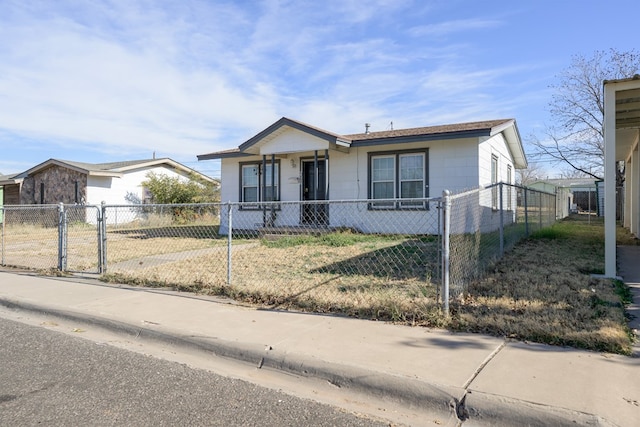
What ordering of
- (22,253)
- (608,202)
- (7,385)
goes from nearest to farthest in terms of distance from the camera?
1. (7,385)
2. (608,202)
3. (22,253)

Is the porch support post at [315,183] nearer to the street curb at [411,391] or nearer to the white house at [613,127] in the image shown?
the white house at [613,127]

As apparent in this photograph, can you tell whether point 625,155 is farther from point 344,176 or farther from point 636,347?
point 636,347

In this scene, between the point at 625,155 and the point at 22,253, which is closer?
the point at 22,253

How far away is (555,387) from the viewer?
3.26 meters

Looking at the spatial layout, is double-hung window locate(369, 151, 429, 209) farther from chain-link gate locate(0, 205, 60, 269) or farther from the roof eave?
chain-link gate locate(0, 205, 60, 269)

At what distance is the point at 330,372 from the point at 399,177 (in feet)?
35.0

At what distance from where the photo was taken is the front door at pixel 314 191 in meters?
14.8

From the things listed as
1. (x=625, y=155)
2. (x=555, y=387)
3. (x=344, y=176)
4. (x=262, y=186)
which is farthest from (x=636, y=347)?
(x=625, y=155)

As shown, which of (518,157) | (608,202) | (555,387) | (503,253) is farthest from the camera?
(518,157)

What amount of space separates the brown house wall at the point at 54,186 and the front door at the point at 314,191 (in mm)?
A: 15643

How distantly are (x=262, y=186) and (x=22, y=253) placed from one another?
7.55 m

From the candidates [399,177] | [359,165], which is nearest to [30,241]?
[359,165]

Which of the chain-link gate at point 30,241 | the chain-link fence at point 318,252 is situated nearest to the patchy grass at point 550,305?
the chain-link fence at point 318,252

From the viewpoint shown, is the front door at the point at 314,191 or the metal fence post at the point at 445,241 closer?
the metal fence post at the point at 445,241
